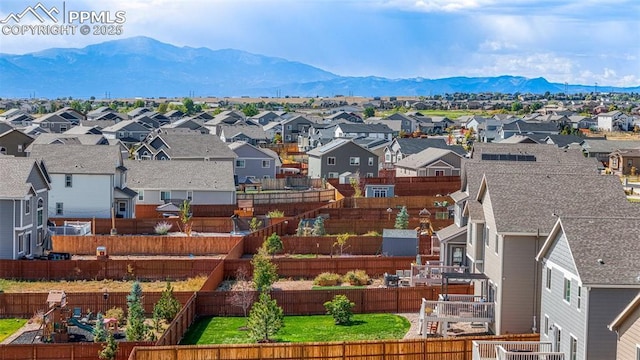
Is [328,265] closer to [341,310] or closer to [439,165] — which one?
[341,310]

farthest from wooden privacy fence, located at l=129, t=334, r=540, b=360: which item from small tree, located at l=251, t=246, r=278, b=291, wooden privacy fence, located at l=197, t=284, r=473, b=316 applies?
small tree, located at l=251, t=246, r=278, b=291

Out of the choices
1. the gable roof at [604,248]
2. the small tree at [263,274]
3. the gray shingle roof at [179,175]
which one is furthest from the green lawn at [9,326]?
the gray shingle roof at [179,175]

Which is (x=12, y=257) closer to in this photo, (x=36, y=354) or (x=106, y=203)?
Result: (x=106, y=203)

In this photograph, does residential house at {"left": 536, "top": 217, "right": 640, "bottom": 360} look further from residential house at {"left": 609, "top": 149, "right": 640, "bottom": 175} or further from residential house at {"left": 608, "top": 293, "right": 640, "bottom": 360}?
residential house at {"left": 609, "top": 149, "right": 640, "bottom": 175}

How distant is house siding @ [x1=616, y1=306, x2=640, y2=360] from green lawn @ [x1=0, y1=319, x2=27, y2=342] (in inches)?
915

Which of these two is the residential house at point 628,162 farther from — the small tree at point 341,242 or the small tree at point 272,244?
the small tree at point 272,244

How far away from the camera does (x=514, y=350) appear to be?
28.2m

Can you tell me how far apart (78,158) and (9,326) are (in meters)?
27.3

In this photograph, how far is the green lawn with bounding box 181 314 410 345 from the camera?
Result: 34000 millimetres

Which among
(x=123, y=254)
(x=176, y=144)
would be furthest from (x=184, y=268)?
(x=176, y=144)

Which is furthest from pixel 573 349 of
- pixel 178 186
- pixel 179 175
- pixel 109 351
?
pixel 179 175

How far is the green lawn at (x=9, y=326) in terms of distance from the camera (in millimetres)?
34344

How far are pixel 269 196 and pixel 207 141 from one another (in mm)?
15878

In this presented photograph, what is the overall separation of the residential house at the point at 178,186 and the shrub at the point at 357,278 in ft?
76.6
